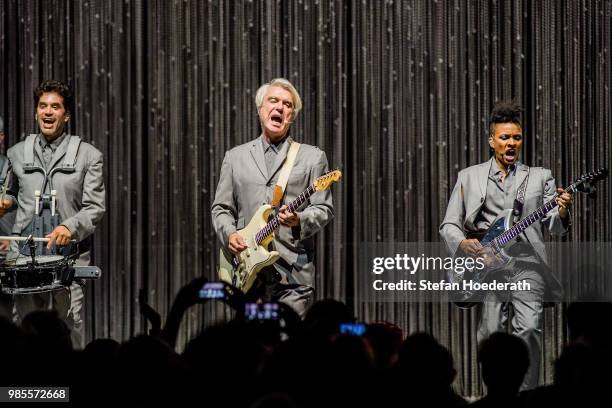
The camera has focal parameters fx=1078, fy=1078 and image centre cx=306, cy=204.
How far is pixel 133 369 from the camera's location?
97.5 inches

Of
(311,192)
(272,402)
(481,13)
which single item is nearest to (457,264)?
(311,192)

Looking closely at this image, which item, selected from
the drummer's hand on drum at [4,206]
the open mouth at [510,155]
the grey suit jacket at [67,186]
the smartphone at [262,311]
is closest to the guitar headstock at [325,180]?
the open mouth at [510,155]

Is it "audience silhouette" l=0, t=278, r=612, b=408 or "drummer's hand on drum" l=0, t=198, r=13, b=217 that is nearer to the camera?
"audience silhouette" l=0, t=278, r=612, b=408

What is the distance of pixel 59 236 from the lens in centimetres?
508

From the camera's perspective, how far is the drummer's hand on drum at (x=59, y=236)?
5062 mm

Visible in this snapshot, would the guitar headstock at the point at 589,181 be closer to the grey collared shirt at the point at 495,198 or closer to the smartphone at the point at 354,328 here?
the grey collared shirt at the point at 495,198

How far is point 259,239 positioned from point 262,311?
2027 mm

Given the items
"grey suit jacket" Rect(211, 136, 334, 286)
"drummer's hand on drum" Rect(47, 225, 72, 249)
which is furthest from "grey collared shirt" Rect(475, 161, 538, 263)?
"drummer's hand on drum" Rect(47, 225, 72, 249)

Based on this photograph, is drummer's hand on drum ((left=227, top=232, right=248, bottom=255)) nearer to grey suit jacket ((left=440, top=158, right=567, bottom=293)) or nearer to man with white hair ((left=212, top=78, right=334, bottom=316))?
man with white hair ((left=212, top=78, right=334, bottom=316))

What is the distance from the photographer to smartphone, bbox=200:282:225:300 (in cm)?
326

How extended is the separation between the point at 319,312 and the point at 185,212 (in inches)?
137

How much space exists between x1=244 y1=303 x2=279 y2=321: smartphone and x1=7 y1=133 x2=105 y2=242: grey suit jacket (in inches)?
86.8

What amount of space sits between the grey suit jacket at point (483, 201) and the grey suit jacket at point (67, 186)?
5.85 ft

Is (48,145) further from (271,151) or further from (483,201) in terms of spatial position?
(483,201)
